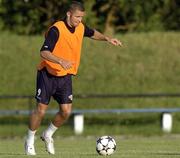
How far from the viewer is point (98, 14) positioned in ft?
109

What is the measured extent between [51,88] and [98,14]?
19.6 m

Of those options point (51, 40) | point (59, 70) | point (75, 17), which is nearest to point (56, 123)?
point (59, 70)

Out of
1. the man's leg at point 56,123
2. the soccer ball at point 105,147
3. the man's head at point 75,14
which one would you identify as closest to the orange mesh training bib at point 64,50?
the man's head at point 75,14

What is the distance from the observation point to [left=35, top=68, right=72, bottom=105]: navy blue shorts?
1366 centimetres

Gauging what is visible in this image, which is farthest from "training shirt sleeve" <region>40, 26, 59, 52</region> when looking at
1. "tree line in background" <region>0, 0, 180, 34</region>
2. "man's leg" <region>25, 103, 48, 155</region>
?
"tree line in background" <region>0, 0, 180, 34</region>

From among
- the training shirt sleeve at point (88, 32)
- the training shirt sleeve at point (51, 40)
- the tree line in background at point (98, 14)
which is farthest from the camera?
the tree line in background at point (98, 14)

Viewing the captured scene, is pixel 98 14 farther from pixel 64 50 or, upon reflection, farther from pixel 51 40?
pixel 51 40

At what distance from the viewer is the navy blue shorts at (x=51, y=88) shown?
538 inches

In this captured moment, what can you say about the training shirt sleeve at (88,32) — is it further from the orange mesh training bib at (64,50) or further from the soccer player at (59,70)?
the orange mesh training bib at (64,50)

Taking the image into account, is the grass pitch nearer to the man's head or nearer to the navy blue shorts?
the navy blue shorts

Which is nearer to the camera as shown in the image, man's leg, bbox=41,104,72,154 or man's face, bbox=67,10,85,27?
man's face, bbox=67,10,85,27

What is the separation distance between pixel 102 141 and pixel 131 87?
15583mm

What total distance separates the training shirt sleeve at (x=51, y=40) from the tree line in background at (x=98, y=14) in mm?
18225

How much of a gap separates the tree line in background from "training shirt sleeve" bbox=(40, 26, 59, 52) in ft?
59.8
